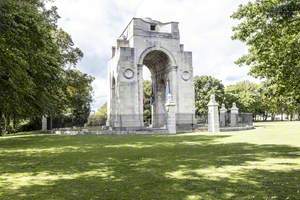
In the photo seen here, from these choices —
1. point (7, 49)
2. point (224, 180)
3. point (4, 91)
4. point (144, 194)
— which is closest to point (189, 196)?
point (144, 194)

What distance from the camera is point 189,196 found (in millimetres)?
6312

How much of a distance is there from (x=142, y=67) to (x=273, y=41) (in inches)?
1096

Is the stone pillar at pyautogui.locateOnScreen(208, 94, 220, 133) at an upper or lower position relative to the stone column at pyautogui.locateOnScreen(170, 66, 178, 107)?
lower

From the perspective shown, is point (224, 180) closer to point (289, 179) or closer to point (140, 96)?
point (289, 179)

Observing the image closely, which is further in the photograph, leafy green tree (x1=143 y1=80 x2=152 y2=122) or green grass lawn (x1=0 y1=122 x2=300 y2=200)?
leafy green tree (x1=143 y1=80 x2=152 y2=122)

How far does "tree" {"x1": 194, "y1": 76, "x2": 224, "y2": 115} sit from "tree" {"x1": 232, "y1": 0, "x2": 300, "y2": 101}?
53769mm

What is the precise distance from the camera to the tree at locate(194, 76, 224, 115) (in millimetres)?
65750

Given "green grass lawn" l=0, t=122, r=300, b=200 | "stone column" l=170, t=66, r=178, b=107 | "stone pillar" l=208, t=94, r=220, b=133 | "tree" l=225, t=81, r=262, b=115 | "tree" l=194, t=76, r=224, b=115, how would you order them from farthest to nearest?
1. "tree" l=225, t=81, r=262, b=115
2. "tree" l=194, t=76, r=224, b=115
3. "stone column" l=170, t=66, r=178, b=107
4. "stone pillar" l=208, t=94, r=220, b=133
5. "green grass lawn" l=0, t=122, r=300, b=200

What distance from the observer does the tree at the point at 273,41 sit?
9.32 metres

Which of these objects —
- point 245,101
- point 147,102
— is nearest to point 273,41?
point 147,102

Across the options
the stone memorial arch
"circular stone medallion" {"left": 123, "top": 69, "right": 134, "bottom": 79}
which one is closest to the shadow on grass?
the stone memorial arch

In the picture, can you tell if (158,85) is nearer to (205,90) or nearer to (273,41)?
(205,90)

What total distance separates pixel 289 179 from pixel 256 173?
948 mm

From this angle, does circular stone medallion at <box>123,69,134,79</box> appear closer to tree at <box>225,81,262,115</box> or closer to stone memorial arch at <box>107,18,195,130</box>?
stone memorial arch at <box>107,18,195,130</box>
